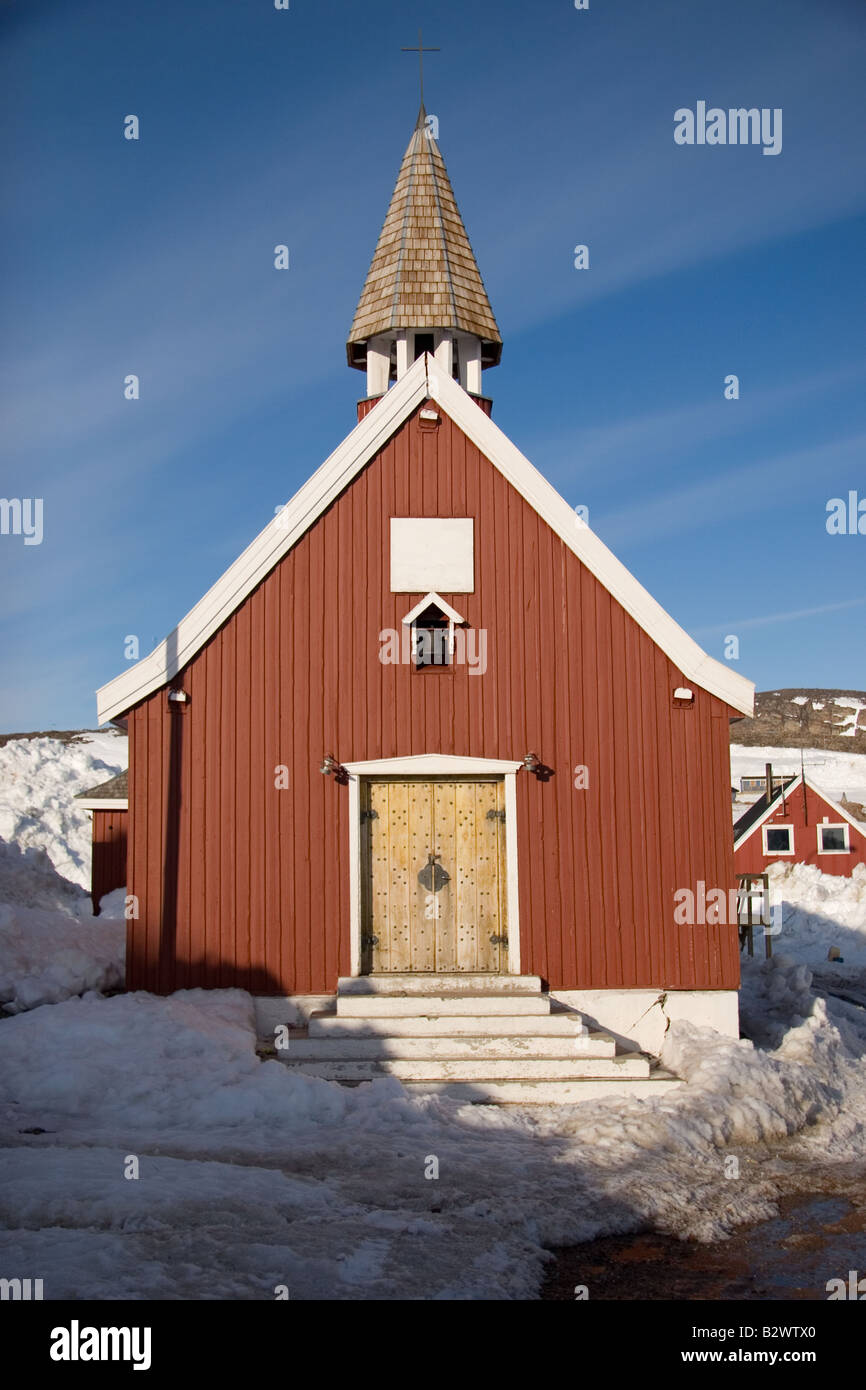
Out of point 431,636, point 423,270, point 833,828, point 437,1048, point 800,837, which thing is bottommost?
point 437,1048

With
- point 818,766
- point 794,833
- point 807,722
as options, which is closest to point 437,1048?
point 794,833

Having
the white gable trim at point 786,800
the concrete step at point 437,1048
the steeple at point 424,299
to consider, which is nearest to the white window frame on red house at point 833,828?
the white gable trim at point 786,800

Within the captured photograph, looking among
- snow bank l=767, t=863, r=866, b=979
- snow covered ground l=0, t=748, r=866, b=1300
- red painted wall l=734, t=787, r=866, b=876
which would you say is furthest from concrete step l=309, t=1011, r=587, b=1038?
red painted wall l=734, t=787, r=866, b=876

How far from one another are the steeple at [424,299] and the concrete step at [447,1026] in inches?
322

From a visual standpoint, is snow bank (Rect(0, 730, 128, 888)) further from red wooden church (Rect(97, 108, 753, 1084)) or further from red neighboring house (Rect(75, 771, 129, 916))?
red wooden church (Rect(97, 108, 753, 1084))

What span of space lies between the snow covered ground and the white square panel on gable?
201 inches

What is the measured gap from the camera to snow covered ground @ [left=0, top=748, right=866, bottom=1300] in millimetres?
6109

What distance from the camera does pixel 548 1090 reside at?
10664 mm

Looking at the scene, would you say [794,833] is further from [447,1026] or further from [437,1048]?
[437,1048]

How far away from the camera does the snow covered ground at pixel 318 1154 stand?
20.0 feet

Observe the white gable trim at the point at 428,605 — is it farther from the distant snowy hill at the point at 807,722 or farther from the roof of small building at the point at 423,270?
the distant snowy hill at the point at 807,722

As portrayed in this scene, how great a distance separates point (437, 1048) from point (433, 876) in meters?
2.29
